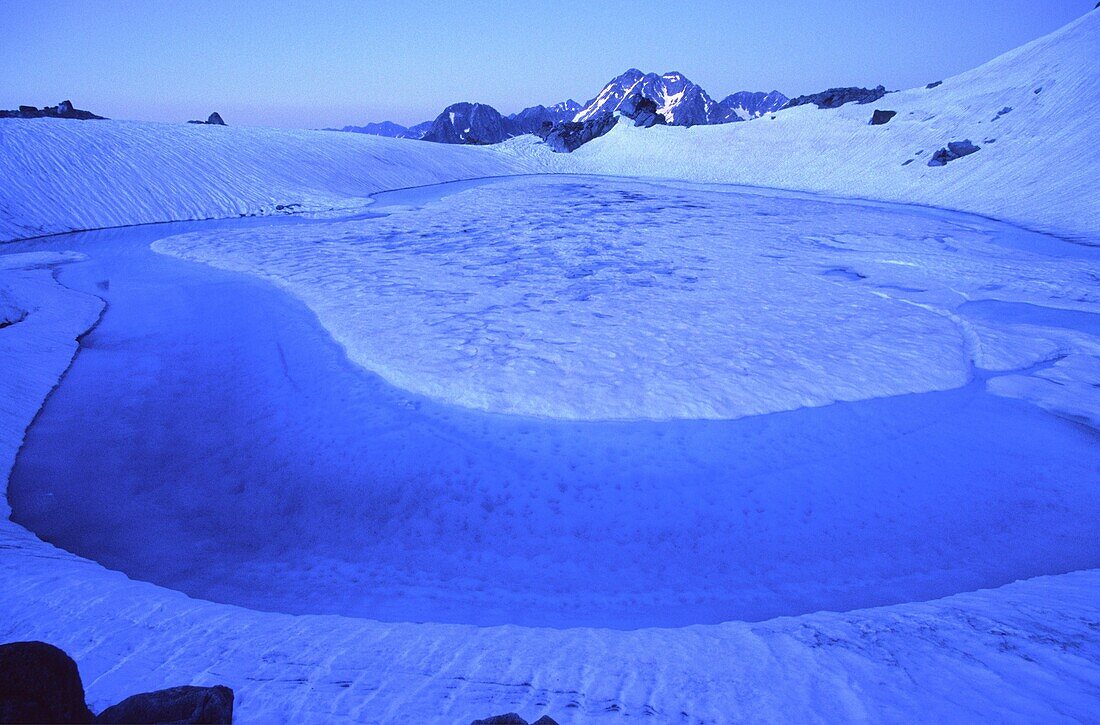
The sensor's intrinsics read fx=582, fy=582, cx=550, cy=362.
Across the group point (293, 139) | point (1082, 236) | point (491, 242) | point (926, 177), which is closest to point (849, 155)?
point (926, 177)

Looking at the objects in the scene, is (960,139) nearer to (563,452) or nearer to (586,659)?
(563,452)

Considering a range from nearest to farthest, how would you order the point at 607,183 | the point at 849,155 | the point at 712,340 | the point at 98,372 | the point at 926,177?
the point at 98,372, the point at 712,340, the point at 926,177, the point at 849,155, the point at 607,183

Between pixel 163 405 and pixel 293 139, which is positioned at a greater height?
pixel 293 139

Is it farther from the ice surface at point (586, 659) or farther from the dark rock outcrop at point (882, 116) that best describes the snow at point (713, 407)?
the dark rock outcrop at point (882, 116)

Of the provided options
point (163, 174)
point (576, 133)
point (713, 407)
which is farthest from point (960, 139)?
point (163, 174)

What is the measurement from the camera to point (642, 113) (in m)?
27.3

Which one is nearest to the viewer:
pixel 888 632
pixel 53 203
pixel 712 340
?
pixel 888 632

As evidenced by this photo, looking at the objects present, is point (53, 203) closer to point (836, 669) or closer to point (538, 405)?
point (538, 405)

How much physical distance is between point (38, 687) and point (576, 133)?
2869 cm

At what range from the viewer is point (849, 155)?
17.4m

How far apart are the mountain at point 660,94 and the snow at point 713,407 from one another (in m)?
58.5

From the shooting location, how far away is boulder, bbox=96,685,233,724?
4.14 feet

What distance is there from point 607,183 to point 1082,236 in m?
12.5

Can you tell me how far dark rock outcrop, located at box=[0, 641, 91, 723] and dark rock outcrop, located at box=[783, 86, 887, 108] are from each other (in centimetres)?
2346
